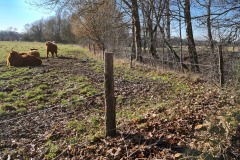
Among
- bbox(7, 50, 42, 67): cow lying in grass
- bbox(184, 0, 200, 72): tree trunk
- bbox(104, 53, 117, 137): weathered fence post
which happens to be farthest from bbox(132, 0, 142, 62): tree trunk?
bbox(104, 53, 117, 137): weathered fence post

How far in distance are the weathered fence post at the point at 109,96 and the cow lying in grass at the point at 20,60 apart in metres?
15.7

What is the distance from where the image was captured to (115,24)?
2303 cm

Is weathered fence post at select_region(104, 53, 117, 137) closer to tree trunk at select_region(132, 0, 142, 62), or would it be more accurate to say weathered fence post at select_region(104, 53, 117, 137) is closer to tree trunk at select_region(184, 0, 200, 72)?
tree trunk at select_region(184, 0, 200, 72)

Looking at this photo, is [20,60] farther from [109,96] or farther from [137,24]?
[109,96]

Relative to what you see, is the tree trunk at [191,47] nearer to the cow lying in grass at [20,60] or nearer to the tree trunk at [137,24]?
the tree trunk at [137,24]

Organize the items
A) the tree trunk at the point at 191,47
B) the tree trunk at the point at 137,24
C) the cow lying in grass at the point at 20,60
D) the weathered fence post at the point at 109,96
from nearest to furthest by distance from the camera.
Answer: the weathered fence post at the point at 109,96 → the tree trunk at the point at 191,47 → the tree trunk at the point at 137,24 → the cow lying in grass at the point at 20,60

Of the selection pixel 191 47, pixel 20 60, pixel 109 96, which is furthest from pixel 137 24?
pixel 109 96

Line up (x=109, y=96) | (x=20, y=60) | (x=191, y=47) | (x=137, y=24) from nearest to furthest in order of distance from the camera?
(x=109, y=96) → (x=191, y=47) → (x=20, y=60) → (x=137, y=24)

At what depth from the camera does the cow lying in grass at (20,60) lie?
19281mm

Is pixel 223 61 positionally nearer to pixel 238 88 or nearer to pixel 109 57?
pixel 238 88

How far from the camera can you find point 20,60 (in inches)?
766

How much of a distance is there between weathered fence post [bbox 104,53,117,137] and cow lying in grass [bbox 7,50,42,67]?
51.5ft

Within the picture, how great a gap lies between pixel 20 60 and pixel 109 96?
16.2 metres

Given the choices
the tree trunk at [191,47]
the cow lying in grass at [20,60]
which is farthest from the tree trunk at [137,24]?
the cow lying in grass at [20,60]
